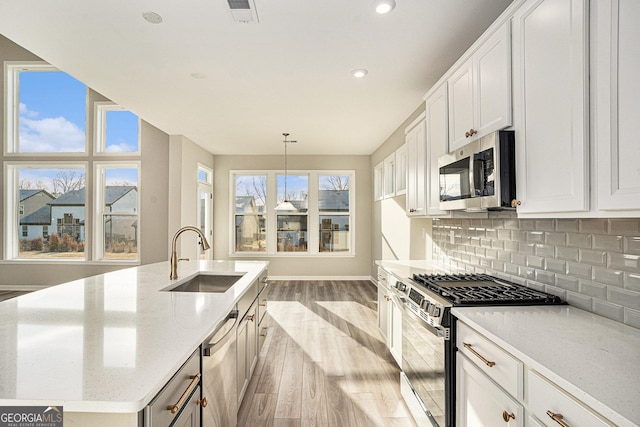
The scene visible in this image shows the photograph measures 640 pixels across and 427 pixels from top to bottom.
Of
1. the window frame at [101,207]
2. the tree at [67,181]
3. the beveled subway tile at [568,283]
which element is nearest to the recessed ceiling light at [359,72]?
the beveled subway tile at [568,283]

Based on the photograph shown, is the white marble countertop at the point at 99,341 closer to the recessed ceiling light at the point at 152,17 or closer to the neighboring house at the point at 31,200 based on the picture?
the recessed ceiling light at the point at 152,17

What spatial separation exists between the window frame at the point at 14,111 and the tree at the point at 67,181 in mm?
333

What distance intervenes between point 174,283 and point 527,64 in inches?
93.4

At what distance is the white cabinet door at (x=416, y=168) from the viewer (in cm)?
284

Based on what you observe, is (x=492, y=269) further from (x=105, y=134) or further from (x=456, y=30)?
(x=105, y=134)

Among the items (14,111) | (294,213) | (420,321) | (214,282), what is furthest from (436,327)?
(14,111)

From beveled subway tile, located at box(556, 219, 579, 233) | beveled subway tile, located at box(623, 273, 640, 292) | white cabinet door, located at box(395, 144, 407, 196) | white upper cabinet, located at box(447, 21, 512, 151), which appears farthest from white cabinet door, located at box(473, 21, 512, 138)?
white cabinet door, located at box(395, 144, 407, 196)

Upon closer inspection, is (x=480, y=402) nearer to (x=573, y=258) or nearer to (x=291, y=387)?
(x=573, y=258)

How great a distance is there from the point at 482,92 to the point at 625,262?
110 centimetres

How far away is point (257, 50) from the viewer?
8.33 ft

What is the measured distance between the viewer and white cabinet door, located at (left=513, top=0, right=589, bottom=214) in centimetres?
119

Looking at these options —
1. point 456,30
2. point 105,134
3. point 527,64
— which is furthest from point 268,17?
point 105,134

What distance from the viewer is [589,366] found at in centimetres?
96

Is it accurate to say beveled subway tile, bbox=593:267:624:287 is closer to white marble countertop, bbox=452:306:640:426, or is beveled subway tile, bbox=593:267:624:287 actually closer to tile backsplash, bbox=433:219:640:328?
tile backsplash, bbox=433:219:640:328
